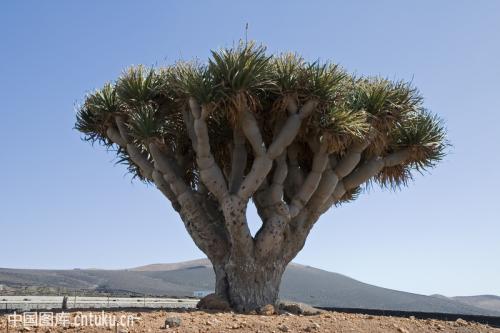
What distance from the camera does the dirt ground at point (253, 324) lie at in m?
8.79

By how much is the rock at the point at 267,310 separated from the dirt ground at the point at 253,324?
47 centimetres

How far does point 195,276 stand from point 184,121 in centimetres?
9293

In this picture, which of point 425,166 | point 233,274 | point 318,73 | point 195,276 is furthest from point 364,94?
point 195,276

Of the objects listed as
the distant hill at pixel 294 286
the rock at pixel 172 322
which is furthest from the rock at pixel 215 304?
the distant hill at pixel 294 286

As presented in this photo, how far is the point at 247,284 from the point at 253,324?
2645 millimetres

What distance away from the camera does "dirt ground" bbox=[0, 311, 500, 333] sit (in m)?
8.79

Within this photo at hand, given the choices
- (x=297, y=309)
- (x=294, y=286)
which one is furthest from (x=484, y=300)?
(x=297, y=309)

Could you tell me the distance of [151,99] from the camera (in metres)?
12.9

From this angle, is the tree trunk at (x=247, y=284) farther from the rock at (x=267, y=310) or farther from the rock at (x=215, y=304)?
the rock at (x=267, y=310)

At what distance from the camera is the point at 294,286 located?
9356cm

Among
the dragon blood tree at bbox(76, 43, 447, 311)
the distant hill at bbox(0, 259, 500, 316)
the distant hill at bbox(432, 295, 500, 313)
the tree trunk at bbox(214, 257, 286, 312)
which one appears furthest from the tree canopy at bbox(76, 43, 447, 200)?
the distant hill at bbox(432, 295, 500, 313)

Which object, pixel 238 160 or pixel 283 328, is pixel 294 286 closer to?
pixel 238 160

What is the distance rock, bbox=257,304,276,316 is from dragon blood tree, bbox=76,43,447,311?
1.74 feet

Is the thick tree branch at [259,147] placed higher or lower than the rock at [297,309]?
higher
